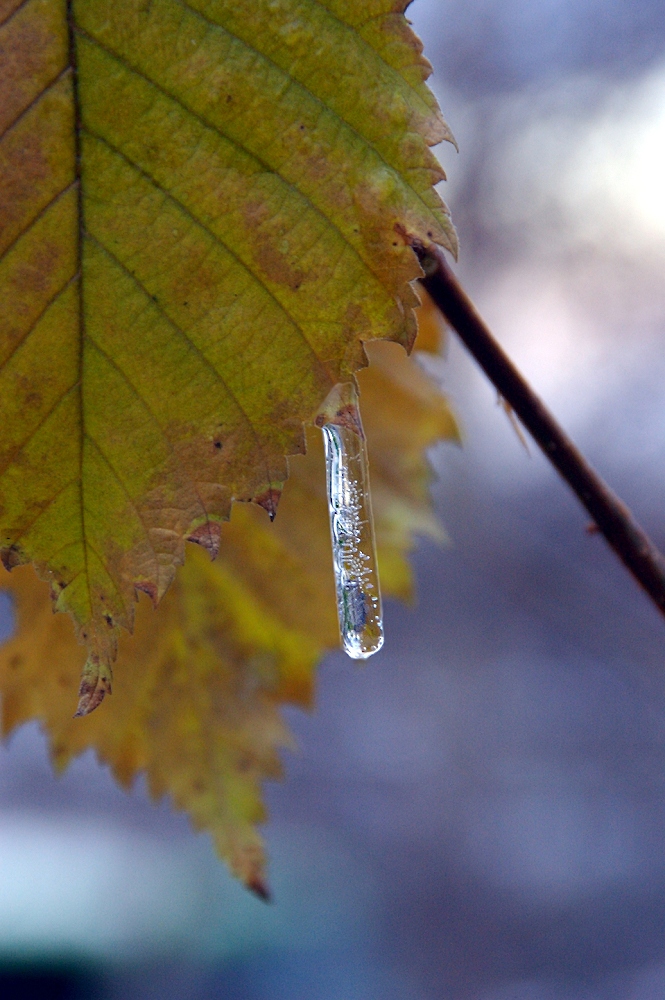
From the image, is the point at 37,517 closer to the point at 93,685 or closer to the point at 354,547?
the point at 93,685

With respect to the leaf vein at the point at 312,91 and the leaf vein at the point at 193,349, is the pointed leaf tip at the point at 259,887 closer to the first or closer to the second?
the leaf vein at the point at 193,349

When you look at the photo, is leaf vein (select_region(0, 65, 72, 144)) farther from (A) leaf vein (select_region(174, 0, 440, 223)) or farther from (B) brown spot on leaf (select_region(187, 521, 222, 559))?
(B) brown spot on leaf (select_region(187, 521, 222, 559))

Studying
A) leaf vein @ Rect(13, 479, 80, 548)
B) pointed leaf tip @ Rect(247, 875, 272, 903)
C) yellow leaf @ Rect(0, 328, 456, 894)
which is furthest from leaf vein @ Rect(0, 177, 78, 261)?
pointed leaf tip @ Rect(247, 875, 272, 903)

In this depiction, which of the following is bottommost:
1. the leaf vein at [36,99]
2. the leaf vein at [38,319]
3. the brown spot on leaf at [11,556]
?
the brown spot on leaf at [11,556]

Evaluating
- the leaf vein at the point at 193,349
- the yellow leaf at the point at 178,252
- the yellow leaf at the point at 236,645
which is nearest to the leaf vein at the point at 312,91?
the yellow leaf at the point at 178,252

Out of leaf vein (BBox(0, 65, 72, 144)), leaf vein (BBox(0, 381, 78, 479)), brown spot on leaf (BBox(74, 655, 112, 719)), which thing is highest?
leaf vein (BBox(0, 65, 72, 144))

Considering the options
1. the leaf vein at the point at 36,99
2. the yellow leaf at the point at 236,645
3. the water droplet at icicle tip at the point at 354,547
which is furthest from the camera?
the yellow leaf at the point at 236,645

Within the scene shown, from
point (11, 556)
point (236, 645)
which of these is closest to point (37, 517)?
point (11, 556)
